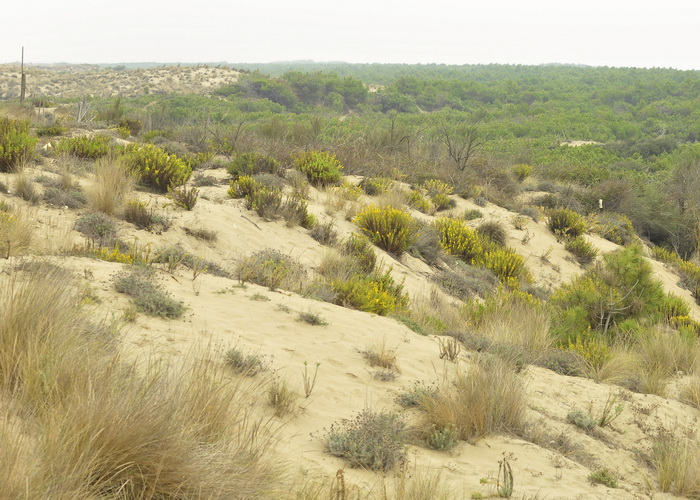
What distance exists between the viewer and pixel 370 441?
10.9ft

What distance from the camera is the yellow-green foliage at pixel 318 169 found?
12969 mm

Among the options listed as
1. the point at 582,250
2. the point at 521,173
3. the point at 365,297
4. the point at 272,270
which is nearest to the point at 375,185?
the point at 582,250

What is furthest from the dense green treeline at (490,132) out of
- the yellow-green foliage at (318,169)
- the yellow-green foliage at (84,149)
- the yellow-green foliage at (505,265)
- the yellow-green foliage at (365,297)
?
the yellow-green foliage at (365,297)

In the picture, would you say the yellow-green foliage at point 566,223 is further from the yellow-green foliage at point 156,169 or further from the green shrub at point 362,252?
the yellow-green foliage at point 156,169

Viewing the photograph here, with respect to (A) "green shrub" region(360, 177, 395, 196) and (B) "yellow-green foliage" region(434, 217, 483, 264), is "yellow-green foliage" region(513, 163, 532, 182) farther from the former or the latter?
(B) "yellow-green foliage" region(434, 217, 483, 264)

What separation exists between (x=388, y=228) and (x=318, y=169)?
316 cm

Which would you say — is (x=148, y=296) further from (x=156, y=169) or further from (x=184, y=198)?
(x=156, y=169)

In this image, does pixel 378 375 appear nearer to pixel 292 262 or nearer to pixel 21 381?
pixel 21 381

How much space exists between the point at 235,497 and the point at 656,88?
74.1 m

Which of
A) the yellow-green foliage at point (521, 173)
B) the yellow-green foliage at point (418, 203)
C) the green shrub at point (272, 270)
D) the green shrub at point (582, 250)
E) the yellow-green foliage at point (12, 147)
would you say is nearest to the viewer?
the green shrub at point (272, 270)

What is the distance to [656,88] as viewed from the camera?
6366 centimetres

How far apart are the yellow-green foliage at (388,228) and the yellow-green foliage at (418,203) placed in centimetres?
303

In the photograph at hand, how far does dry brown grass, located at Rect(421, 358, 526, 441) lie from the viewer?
384 centimetres

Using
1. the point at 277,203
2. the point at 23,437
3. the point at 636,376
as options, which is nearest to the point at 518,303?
the point at 636,376
